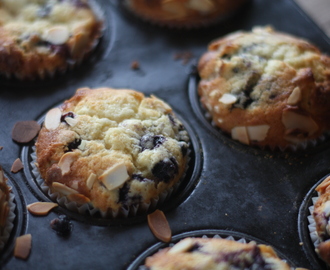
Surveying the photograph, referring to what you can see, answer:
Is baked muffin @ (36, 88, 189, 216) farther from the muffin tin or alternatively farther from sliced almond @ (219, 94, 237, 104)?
sliced almond @ (219, 94, 237, 104)

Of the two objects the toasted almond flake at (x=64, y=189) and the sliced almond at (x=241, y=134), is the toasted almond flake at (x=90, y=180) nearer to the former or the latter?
the toasted almond flake at (x=64, y=189)

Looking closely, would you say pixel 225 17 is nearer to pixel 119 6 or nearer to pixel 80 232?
pixel 119 6

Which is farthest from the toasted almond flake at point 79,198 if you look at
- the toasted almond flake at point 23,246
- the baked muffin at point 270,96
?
the baked muffin at point 270,96

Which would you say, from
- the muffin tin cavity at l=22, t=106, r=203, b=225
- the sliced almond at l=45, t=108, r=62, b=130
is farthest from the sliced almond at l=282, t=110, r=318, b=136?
the sliced almond at l=45, t=108, r=62, b=130

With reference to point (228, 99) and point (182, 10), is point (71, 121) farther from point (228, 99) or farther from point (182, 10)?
point (182, 10)

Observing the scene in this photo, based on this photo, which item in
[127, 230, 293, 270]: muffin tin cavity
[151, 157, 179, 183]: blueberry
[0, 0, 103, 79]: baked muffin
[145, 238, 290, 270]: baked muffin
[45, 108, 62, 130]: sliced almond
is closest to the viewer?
[145, 238, 290, 270]: baked muffin
